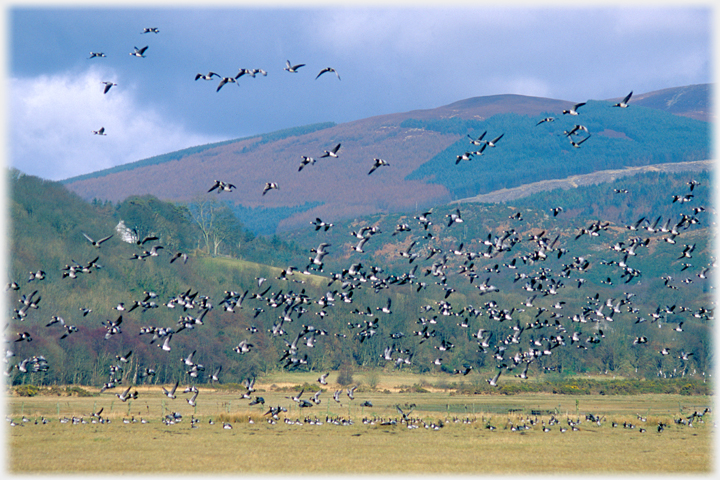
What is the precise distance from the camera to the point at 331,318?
5064 inches

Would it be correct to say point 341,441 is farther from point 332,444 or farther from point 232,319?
point 232,319

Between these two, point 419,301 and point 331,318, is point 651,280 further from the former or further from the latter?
point 331,318

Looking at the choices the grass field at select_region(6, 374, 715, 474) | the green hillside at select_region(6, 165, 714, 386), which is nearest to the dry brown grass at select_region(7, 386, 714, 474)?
the grass field at select_region(6, 374, 715, 474)

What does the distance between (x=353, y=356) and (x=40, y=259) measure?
157 feet

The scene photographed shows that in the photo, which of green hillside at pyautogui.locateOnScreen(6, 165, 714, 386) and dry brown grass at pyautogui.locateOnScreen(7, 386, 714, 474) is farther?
green hillside at pyautogui.locateOnScreen(6, 165, 714, 386)

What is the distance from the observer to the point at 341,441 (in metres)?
50.2

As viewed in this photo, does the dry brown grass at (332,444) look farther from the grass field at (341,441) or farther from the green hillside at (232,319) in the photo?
the green hillside at (232,319)

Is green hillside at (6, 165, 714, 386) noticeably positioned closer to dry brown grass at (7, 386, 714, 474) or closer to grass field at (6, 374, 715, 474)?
grass field at (6, 374, 715, 474)

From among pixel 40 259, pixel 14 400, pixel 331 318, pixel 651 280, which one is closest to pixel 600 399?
pixel 331 318

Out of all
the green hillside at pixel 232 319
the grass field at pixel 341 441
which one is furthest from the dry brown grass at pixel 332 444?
the green hillside at pixel 232 319

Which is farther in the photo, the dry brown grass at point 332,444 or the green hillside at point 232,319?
the green hillside at point 232,319

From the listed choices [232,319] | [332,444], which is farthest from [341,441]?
[232,319]

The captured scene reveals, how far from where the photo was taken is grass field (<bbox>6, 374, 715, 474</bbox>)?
4103 cm

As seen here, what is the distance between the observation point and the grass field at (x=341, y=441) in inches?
1615
